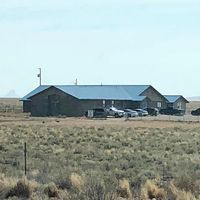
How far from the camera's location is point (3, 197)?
15.3m

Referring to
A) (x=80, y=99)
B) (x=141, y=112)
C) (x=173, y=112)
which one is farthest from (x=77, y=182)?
(x=173, y=112)

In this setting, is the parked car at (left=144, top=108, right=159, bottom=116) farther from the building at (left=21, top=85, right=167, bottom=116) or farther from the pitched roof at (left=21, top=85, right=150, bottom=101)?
the pitched roof at (left=21, top=85, right=150, bottom=101)

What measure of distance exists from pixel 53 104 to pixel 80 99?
521cm

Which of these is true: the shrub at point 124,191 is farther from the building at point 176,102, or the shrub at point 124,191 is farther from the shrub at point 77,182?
the building at point 176,102

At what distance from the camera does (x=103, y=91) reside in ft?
318

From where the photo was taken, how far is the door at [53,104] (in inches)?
3688

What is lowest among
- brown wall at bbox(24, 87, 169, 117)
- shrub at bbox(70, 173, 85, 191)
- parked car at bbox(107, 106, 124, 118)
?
shrub at bbox(70, 173, 85, 191)

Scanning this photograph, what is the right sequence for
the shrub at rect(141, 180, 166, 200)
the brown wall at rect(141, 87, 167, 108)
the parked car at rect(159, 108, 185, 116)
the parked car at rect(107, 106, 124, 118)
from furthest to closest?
the brown wall at rect(141, 87, 167, 108) < the parked car at rect(159, 108, 185, 116) < the parked car at rect(107, 106, 124, 118) < the shrub at rect(141, 180, 166, 200)

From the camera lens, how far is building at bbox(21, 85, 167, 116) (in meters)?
92.2

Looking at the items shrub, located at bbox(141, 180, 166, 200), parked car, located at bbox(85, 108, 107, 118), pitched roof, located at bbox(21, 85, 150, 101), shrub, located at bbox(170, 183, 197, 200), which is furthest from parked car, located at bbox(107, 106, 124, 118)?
shrub, located at bbox(170, 183, 197, 200)

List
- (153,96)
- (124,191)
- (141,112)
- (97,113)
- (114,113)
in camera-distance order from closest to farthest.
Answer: (124,191) < (114,113) < (97,113) < (141,112) < (153,96)

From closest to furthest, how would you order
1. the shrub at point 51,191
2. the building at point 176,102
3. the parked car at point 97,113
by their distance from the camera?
the shrub at point 51,191, the parked car at point 97,113, the building at point 176,102

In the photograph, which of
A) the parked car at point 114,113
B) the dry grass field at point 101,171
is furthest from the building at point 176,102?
the dry grass field at point 101,171

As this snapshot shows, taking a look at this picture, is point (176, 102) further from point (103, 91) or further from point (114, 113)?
point (114, 113)
